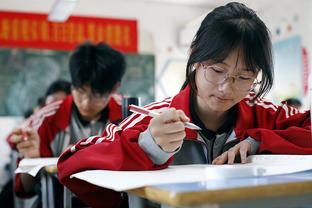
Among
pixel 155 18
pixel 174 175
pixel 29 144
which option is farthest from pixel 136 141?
pixel 155 18

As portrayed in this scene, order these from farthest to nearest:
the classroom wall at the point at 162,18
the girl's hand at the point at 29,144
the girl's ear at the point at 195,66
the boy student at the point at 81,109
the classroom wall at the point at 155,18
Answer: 1. the classroom wall at the point at 155,18
2. the classroom wall at the point at 162,18
3. the boy student at the point at 81,109
4. the girl's hand at the point at 29,144
5. the girl's ear at the point at 195,66

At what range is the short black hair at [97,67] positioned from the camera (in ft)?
7.32

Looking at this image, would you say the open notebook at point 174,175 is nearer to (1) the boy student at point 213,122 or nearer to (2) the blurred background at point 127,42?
(1) the boy student at point 213,122

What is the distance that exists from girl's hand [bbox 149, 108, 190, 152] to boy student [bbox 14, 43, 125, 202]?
4.29 feet

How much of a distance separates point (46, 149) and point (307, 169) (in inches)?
68.5

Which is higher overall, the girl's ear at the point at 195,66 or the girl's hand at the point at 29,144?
the girl's ear at the point at 195,66

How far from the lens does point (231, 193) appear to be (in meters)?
0.56

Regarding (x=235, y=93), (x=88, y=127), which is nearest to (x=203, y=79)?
(x=235, y=93)

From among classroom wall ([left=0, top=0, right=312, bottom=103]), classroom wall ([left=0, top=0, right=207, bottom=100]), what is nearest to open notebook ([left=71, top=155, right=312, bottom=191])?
classroom wall ([left=0, top=0, right=312, bottom=103])

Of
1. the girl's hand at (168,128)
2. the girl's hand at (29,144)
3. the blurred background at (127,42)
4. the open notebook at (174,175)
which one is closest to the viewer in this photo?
the open notebook at (174,175)

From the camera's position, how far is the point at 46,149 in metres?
2.31

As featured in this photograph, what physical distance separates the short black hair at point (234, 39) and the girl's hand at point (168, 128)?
12.9 inches

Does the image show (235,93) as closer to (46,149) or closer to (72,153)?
(72,153)

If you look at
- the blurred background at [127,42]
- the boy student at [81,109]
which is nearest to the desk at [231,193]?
the boy student at [81,109]
